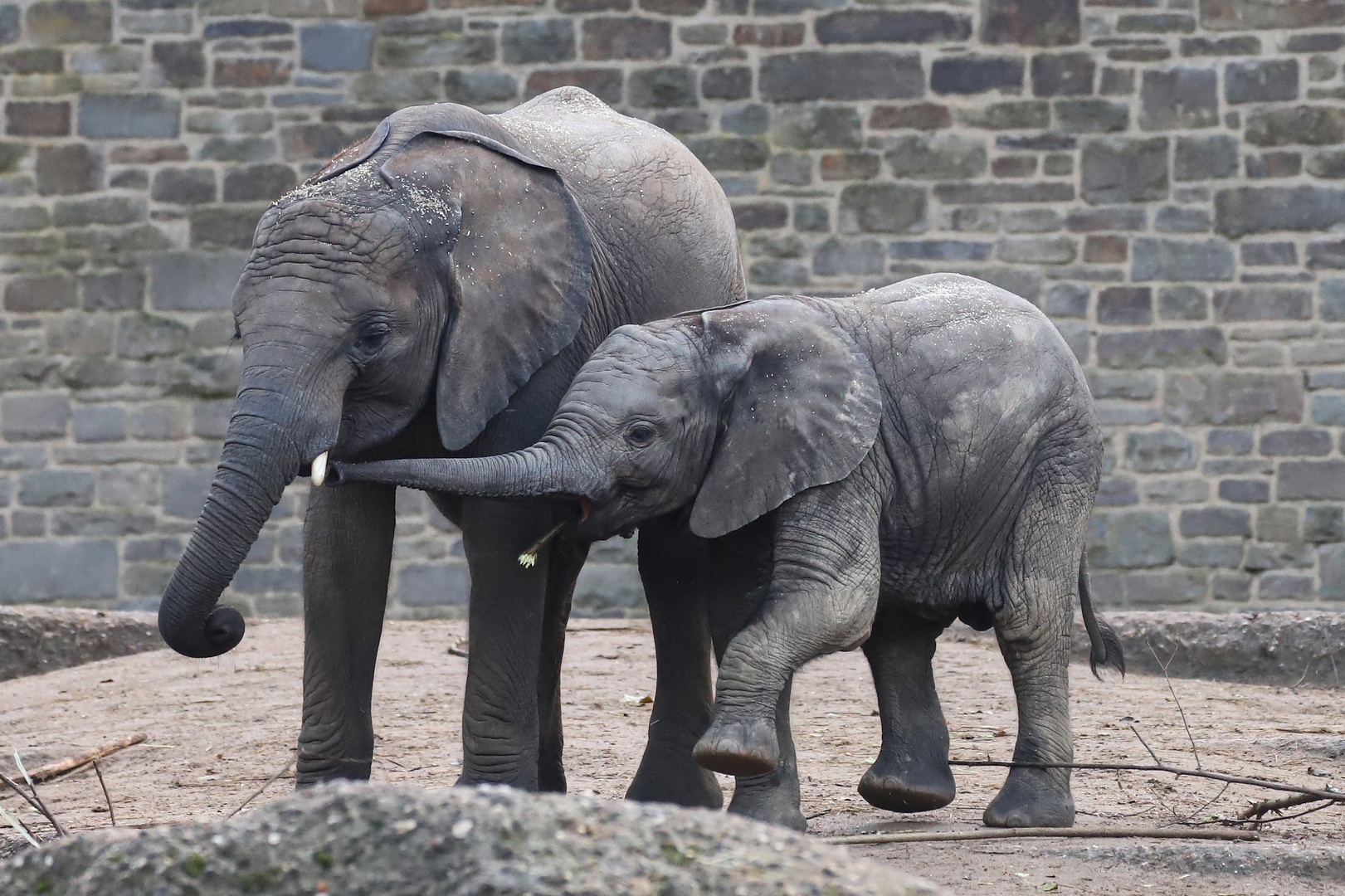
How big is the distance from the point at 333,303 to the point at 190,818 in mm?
1852

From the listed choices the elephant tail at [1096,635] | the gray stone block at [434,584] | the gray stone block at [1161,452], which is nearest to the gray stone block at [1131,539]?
the gray stone block at [1161,452]

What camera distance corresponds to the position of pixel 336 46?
12688mm

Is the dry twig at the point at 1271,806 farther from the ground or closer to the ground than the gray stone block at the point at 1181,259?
closer to the ground

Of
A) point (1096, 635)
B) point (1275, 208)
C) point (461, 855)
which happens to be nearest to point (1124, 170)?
point (1275, 208)

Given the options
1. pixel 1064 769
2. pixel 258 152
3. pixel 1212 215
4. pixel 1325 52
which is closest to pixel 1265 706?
pixel 1064 769

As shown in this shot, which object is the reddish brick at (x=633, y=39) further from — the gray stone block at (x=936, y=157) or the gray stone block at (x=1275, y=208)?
the gray stone block at (x=1275, y=208)

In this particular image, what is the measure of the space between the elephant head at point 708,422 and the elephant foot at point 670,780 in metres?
0.98

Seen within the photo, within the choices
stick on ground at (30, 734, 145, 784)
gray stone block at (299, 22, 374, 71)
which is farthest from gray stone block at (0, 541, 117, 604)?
stick on ground at (30, 734, 145, 784)

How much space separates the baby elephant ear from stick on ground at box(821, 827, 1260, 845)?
0.92m

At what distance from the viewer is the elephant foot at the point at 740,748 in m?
4.80

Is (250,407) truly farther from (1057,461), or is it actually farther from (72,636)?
(72,636)

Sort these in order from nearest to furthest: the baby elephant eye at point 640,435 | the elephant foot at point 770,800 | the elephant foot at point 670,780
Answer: the baby elephant eye at point 640,435
the elephant foot at point 770,800
the elephant foot at point 670,780

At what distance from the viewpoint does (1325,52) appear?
12414 millimetres

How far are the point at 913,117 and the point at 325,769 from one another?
26.5 feet
